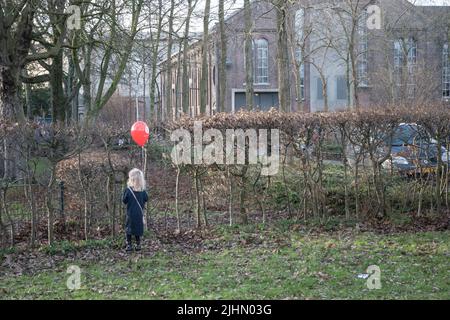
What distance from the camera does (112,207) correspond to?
1316 cm

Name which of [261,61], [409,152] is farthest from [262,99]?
[409,152]

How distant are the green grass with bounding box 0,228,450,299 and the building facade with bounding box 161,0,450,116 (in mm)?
22973

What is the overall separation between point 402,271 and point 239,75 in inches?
1620

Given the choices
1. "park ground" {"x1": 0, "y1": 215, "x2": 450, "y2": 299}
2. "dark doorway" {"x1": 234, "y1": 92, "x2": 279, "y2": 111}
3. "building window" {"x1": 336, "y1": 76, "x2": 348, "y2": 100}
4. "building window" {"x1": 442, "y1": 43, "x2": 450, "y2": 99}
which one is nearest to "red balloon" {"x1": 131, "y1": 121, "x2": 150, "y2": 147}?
"park ground" {"x1": 0, "y1": 215, "x2": 450, "y2": 299}

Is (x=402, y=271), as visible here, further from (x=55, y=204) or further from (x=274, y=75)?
(x=274, y=75)

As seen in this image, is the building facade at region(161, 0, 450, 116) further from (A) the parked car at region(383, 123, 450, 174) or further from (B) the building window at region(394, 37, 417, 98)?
(A) the parked car at region(383, 123, 450, 174)

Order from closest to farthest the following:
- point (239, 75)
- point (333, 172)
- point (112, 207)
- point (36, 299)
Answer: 1. point (36, 299)
2. point (112, 207)
3. point (333, 172)
4. point (239, 75)

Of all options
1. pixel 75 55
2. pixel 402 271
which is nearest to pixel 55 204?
pixel 402 271

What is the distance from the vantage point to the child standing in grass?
11742 mm

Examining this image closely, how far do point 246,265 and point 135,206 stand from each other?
2790mm

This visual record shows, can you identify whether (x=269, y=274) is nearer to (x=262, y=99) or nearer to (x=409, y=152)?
(x=409, y=152)

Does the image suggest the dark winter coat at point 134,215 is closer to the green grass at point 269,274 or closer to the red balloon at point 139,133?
the green grass at point 269,274

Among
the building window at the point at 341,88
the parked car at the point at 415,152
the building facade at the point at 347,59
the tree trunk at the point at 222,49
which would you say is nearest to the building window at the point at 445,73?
the building facade at the point at 347,59

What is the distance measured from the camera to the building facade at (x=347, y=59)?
36531 millimetres
